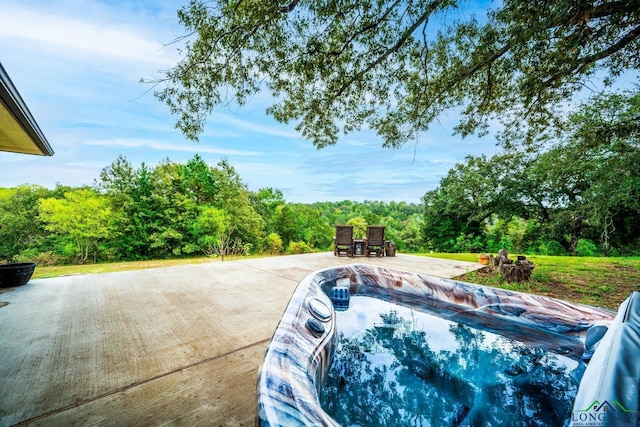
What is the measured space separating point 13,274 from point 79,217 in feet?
43.3

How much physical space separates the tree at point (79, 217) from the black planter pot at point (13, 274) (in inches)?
501

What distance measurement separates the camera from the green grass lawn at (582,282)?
12.1ft

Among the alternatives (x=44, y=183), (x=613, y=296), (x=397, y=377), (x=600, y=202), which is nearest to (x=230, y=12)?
(x=397, y=377)

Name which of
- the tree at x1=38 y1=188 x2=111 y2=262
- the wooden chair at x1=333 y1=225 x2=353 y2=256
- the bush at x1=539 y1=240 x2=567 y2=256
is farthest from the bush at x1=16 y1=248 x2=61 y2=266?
the bush at x1=539 y1=240 x2=567 y2=256

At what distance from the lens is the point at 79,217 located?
13.9 metres

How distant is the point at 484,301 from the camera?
3131 mm

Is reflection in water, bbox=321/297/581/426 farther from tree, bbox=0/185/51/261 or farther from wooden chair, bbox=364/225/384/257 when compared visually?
tree, bbox=0/185/51/261

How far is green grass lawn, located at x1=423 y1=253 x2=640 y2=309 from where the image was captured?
3.70 meters

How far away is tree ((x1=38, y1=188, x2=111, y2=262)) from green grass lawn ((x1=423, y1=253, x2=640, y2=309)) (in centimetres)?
1827

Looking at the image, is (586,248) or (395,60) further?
(586,248)

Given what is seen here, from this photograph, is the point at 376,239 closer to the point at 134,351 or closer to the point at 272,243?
the point at 134,351

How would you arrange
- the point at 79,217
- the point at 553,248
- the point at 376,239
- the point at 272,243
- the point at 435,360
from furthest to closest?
the point at 272,243 → the point at 79,217 → the point at 553,248 → the point at 376,239 → the point at 435,360

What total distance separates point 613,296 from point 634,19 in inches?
147

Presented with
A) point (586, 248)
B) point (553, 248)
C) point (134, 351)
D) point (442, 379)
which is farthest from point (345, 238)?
point (586, 248)
